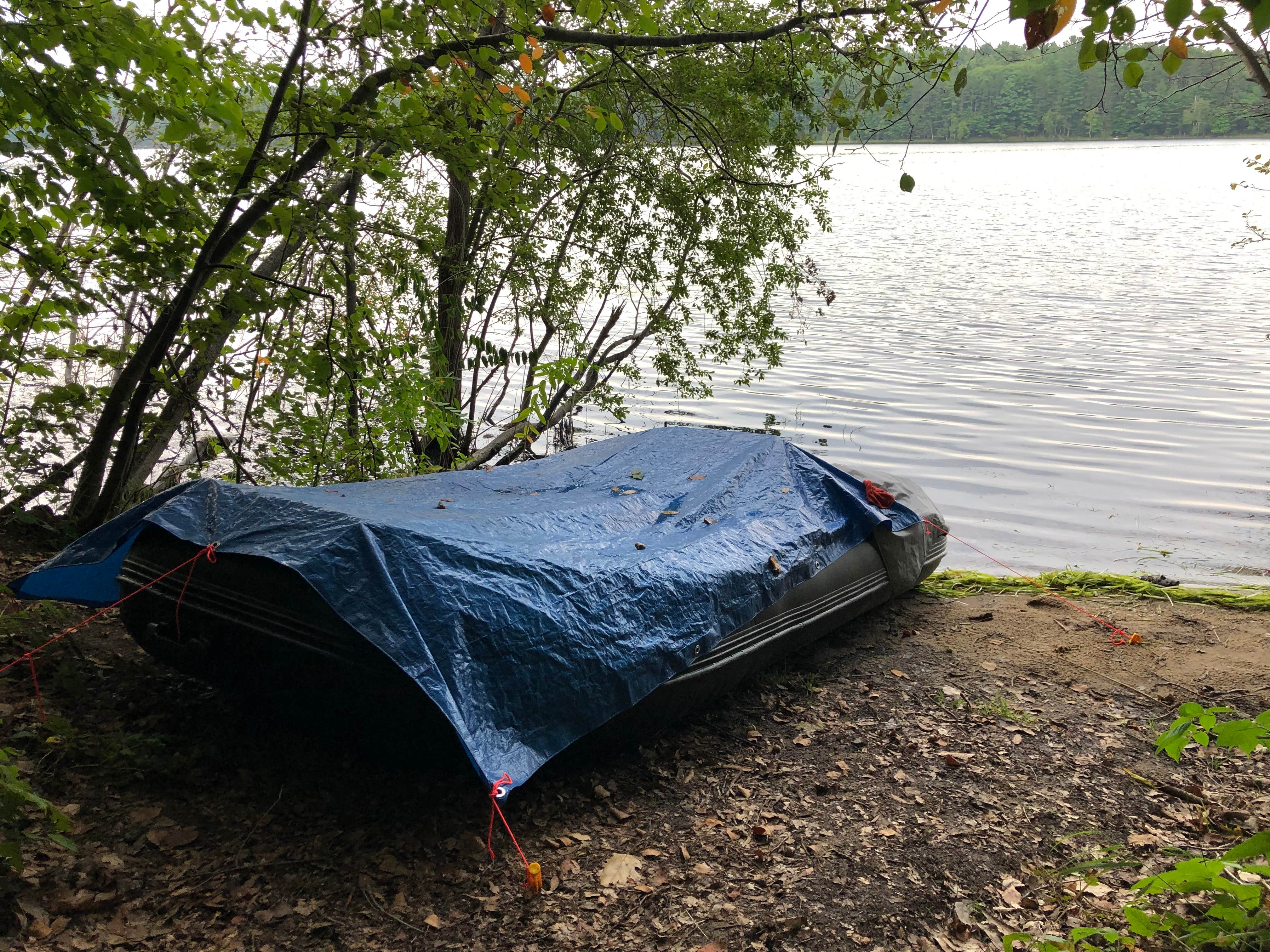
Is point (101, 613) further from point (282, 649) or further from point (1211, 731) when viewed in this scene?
point (1211, 731)

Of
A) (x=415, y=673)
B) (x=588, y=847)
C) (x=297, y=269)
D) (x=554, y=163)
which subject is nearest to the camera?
(x=415, y=673)

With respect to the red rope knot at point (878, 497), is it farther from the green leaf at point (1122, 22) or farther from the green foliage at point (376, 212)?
the green leaf at point (1122, 22)

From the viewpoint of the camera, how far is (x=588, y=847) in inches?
126

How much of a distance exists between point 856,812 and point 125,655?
126 inches

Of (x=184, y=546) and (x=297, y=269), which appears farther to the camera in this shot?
(x=297, y=269)

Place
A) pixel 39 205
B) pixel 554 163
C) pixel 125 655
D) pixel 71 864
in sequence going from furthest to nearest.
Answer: pixel 554 163
pixel 125 655
pixel 39 205
pixel 71 864

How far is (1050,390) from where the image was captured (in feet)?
38.4

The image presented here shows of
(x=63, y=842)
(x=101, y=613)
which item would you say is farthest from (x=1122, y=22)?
(x=101, y=613)

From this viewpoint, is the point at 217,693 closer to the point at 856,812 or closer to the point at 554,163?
the point at 856,812

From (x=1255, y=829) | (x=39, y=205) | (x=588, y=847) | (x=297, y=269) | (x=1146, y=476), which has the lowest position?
(x=1146, y=476)

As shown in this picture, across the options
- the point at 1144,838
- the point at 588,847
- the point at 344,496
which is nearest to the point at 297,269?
the point at 344,496

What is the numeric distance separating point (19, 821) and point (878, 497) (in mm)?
4076

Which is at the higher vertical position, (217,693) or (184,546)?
(184,546)

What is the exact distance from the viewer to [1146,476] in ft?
29.0
